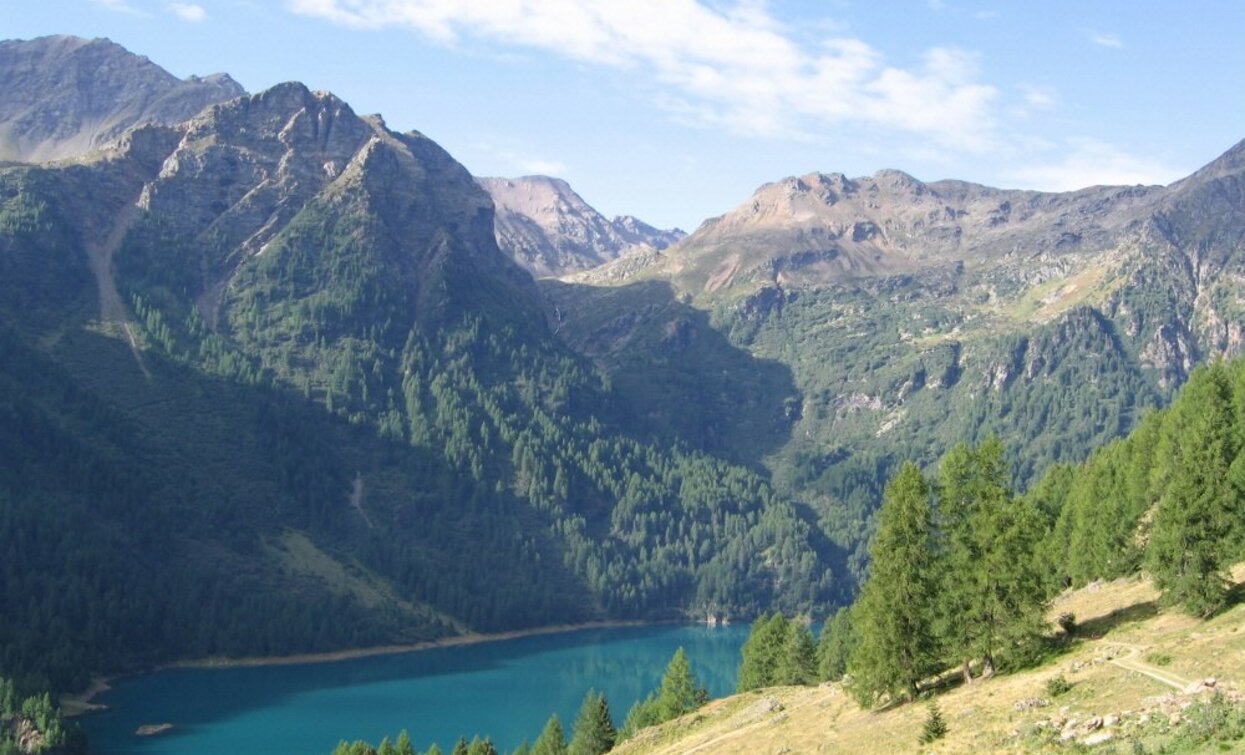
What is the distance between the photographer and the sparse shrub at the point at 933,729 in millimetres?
46094

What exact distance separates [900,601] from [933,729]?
1086cm

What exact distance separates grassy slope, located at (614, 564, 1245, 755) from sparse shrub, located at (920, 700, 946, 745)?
0.39 m

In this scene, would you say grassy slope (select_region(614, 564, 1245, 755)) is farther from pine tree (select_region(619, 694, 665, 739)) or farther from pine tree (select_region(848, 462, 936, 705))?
pine tree (select_region(619, 694, 665, 739))

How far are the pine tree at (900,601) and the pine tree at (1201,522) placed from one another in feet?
37.8

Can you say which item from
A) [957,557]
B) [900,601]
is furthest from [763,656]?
[957,557]

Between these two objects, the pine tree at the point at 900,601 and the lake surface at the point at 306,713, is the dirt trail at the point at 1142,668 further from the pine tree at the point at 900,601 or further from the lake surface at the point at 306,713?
the lake surface at the point at 306,713

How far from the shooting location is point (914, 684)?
56.4 meters

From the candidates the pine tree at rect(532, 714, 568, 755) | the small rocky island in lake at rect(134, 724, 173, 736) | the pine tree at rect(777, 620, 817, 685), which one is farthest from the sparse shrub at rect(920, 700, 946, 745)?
the small rocky island in lake at rect(134, 724, 173, 736)

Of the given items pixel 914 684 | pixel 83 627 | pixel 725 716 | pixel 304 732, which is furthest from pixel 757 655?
pixel 83 627

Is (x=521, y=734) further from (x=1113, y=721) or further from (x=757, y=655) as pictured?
(x=1113, y=721)

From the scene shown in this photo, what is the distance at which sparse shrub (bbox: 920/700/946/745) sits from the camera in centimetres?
4609

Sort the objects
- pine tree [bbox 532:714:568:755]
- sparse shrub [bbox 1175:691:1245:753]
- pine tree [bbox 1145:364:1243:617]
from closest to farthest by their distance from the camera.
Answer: sparse shrub [bbox 1175:691:1245:753]
pine tree [bbox 1145:364:1243:617]
pine tree [bbox 532:714:568:755]

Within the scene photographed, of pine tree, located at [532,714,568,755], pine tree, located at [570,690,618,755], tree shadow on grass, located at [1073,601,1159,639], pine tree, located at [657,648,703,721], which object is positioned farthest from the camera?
pine tree, located at [657,648,703,721]

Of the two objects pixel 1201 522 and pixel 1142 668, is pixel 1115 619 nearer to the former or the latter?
pixel 1201 522
